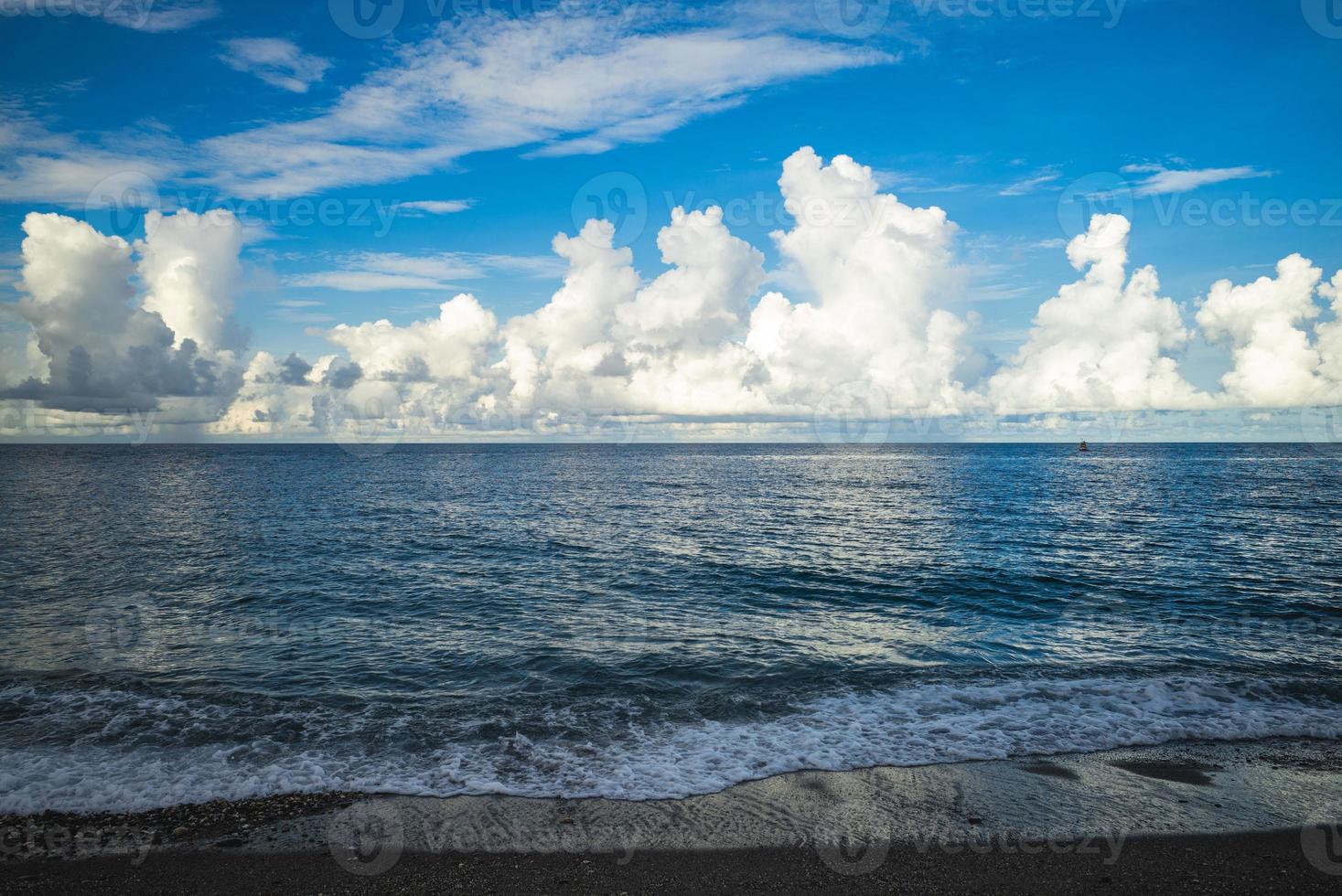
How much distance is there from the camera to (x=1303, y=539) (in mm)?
43750

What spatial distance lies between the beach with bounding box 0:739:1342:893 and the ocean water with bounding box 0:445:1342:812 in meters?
0.95

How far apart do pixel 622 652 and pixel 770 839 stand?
1125 cm

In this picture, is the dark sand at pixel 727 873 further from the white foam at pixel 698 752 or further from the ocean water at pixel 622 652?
the ocean water at pixel 622 652

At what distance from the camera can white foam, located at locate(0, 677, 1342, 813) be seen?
42.4 ft

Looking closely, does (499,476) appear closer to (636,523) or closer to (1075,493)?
(636,523)

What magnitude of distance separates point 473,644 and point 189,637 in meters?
10.4

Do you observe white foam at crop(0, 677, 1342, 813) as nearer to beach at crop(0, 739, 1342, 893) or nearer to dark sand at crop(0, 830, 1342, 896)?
beach at crop(0, 739, 1342, 893)

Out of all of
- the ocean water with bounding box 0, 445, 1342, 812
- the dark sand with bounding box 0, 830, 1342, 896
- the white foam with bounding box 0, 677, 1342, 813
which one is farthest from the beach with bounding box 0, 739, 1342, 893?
the ocean water with bounding box 0, 445, 1342, 812

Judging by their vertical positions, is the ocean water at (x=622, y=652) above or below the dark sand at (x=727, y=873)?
below

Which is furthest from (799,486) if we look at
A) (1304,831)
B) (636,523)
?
(1304,831)

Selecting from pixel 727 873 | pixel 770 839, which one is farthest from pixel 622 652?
pixel 727 873

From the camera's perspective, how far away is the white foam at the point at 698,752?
509 inches

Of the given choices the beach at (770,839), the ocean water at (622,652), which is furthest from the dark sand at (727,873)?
the ocean water at (622,652)

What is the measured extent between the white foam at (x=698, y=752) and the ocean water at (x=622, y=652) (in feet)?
0.26
